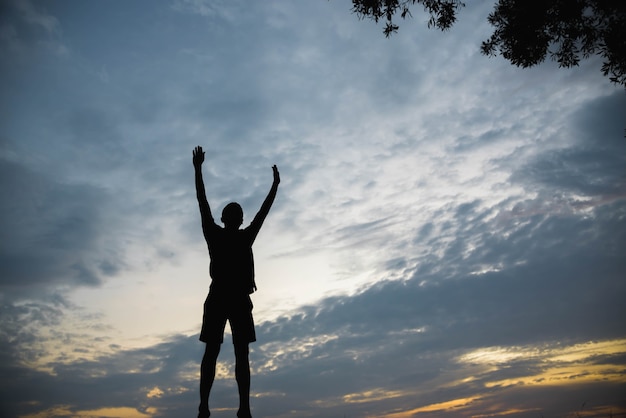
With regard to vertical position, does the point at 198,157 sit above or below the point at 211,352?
above

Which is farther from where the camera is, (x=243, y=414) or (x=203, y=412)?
(x=243, y=414)

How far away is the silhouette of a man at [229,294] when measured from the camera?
5.23 meters

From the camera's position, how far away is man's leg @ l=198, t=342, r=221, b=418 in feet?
16.3

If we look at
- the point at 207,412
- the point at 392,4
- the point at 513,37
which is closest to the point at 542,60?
the point at 513,37

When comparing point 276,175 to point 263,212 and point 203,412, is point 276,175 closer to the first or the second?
point 263,212

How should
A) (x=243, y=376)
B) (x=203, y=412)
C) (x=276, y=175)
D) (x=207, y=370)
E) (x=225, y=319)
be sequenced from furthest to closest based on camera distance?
(x=276, y=175) < (x=225, y=319) < (x=243, y=376) < (x=207, y=370) < (x=203, y=412)

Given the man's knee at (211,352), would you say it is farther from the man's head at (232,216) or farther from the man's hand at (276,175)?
the man's hand at (276,175)

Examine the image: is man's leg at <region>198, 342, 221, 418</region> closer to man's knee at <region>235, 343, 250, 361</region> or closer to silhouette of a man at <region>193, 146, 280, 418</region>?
silhouette of a man at <region>193, 146, 280, 418</region>

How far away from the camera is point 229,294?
544 centimetres

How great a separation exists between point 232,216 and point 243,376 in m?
2.12

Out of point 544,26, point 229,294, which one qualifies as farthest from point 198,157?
point 544,26

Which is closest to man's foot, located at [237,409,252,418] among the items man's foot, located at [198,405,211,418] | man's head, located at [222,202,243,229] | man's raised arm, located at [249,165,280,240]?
man's foot, located at [198,405,211,418]

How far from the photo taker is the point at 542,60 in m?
11.1

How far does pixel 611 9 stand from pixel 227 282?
10.3m
